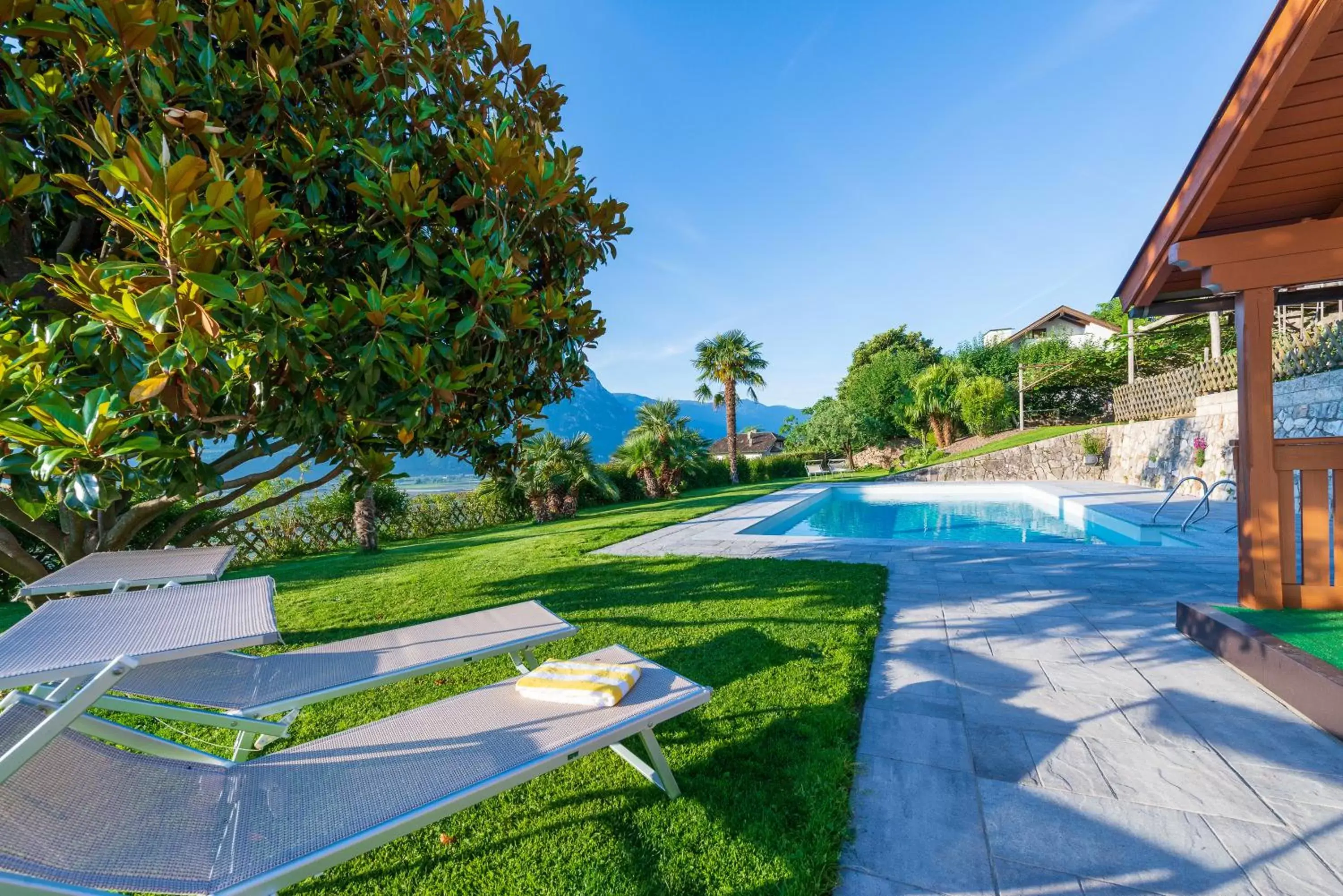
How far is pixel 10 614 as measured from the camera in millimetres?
6574

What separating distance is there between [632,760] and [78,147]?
431cm

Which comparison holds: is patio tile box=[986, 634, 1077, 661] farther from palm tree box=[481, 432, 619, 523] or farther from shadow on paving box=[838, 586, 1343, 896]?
palm tree box=[481, 432, 619, 523]

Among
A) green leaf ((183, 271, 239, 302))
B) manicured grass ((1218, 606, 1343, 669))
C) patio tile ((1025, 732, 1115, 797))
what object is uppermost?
green leaf ((183, 271, 239, 302))

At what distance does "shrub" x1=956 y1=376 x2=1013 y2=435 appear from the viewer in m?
25.6

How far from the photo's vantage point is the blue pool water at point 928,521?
10.4 metres

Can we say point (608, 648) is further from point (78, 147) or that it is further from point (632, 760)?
point (78, 147)

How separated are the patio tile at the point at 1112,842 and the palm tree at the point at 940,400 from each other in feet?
92.3

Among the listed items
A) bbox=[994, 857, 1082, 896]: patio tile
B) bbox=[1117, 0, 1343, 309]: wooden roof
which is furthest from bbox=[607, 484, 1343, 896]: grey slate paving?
bbox=[1117, 0, 1343, 309]: wooden roof

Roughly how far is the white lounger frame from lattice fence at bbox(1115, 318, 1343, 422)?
33.9 ft

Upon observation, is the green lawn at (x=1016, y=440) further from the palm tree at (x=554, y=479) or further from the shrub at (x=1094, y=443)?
Result: the palm tree at (x=554, y=479)

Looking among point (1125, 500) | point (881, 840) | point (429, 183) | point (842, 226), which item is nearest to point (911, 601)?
point (881, 840)

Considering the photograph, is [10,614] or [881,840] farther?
[10,614]

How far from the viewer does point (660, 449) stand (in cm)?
2069

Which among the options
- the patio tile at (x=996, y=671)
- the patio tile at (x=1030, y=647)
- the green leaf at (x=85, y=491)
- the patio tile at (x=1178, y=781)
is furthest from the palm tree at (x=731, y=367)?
the green leaf at (x=85, y=491)
